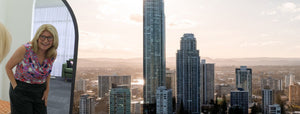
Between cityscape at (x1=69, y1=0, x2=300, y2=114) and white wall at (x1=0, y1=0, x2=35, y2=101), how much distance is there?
0.82 m

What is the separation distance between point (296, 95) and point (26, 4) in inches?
128

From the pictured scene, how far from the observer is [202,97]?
7.54ft

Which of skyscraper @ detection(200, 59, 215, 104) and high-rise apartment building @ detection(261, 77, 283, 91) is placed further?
skyscraper @ detection(200, 59, 215, 104)

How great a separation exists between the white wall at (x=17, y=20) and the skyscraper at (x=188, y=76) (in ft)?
6.23

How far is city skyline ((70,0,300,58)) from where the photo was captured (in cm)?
211

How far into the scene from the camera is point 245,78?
2156 millimetres

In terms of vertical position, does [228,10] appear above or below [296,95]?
above

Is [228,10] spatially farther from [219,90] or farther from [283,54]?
[219,90]

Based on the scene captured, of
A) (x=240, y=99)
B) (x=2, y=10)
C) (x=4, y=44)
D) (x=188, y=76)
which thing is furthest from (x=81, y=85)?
(x=240, y=99)

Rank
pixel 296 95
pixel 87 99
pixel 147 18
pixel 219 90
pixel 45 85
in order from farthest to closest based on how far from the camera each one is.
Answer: pixel 87 99 < pixel 147 18 < pixel 219 90 < pixel 296 95 < pixel 45 85

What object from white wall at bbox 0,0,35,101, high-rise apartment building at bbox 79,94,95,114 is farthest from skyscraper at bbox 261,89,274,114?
white wall at bbox 0,0,35,101

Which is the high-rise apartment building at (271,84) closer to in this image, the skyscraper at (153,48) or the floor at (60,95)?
the skyscraper at (153,48)

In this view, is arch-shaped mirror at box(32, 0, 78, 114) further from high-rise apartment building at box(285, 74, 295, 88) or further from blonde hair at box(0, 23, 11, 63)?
high-rise apartment building at box(285, 74, 295, 88)

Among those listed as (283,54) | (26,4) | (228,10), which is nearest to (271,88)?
(283,54)
